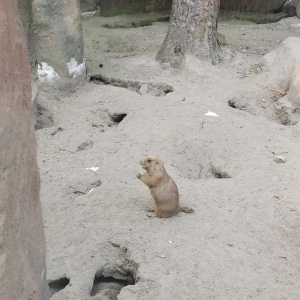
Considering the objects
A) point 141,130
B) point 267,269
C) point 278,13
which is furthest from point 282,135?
point 278,13

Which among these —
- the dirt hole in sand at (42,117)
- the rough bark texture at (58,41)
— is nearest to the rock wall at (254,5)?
the rough bark texture at (58,41)

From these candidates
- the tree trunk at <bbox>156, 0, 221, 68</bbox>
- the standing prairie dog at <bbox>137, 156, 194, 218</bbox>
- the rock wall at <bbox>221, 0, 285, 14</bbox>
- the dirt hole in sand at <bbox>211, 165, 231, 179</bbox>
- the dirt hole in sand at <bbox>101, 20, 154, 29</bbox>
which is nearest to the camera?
the standing prairie dog at <bbox>137, 156, 194, 218</bbox>

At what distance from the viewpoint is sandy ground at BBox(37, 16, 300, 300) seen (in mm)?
3578

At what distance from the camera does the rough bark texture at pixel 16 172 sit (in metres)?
1.95

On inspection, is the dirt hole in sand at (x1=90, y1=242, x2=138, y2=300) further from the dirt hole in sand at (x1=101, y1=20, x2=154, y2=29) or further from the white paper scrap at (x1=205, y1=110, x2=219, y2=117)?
the dirt hole in sand at (x1=101, y1=20, x2=154, y2=29)

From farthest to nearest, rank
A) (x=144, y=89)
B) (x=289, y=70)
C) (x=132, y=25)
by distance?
(x=132, y=25) < (x=289, y=70) < (x=144, y=89)

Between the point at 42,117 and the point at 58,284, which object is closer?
the point at 58,284

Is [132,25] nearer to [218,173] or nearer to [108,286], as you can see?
[218,173]

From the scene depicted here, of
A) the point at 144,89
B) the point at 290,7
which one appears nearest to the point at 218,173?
the point at 144,89

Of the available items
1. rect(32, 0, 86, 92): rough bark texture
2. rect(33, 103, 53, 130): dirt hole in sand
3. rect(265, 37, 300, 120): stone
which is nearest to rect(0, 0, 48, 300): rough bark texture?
rect(33, 103, 53, 130): dirt hole in sand

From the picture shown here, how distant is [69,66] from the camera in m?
6.49

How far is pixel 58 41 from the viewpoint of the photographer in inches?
248

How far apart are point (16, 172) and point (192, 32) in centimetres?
554

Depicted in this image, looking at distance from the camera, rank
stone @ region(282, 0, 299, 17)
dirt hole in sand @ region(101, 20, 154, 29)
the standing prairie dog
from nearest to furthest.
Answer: the standing prairie dog < dirt hole in sand @ region(101, 20, 154, 29) < stone @ region(282, 0, 299, 17)
